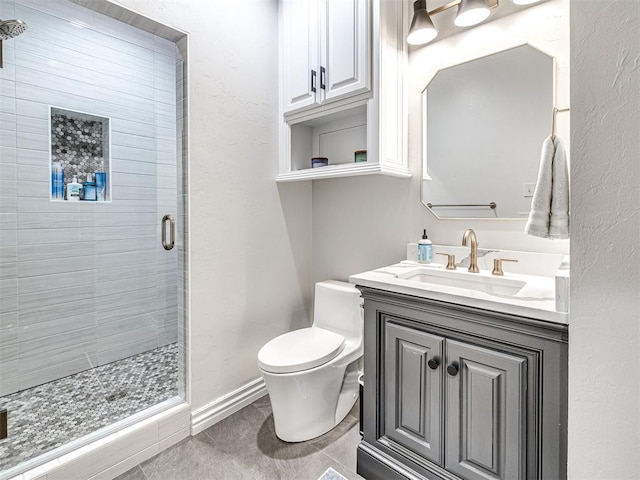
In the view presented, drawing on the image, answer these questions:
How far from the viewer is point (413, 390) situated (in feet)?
4.28

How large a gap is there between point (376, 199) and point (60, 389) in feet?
7.17

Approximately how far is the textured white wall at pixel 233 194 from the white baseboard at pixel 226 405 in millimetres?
44

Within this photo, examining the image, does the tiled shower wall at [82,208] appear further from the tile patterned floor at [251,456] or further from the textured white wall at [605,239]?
the textured white wall at [605,239]

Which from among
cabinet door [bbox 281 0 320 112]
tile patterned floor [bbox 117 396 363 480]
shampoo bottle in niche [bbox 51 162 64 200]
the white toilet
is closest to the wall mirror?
cabinet door [bbox 281 0 320 112]

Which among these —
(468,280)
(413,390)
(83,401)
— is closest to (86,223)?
(83,401)

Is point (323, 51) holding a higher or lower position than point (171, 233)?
higher

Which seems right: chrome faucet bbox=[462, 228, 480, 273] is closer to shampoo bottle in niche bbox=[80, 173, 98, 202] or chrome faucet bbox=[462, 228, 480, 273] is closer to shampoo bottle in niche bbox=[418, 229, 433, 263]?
shampoo bottle in niche bbox=[418, 229, 433, 263]

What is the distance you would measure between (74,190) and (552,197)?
253 cm

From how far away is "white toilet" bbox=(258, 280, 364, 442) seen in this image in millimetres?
1564

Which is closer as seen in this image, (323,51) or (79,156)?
(323,51)

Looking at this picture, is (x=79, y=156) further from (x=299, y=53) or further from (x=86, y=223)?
(x=299, y=53)

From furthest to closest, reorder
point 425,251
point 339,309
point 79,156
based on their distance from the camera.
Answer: point 79,156
point 339,309
point 425,251

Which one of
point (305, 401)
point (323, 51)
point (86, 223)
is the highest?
point (323, 51)

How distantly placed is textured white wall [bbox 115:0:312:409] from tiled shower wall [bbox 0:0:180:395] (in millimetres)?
203
